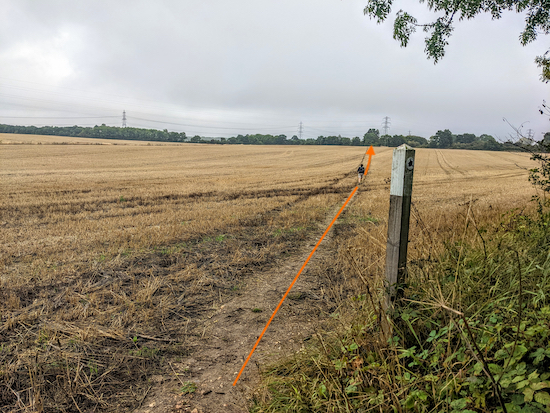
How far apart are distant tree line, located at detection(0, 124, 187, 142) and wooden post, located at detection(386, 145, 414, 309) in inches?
3720

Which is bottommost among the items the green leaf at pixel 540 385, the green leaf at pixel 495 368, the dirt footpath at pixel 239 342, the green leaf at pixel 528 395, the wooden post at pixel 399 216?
the dirt footpath at pixel 239 342

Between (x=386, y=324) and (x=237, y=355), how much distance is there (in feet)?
6.47

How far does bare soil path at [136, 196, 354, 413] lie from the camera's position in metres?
3.42

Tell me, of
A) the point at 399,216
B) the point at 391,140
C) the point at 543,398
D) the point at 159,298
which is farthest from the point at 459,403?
the point at 391,140

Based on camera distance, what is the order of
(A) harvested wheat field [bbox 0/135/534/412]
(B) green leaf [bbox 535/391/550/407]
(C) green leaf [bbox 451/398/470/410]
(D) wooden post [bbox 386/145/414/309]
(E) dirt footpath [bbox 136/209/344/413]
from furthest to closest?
(A) harvested wheat field [bbox 0/135/534/412] < (E) dirt footpath [bbox 136/209/344/413] < (D) wooden post [bbox 386/145/414/309] < (C) green leaf [bbox 451/398/470/410] < (B) green leaf [bbox 535/391/550/407]

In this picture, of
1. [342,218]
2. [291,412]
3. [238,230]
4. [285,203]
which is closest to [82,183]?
[285,203]

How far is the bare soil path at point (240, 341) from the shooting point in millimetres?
3422

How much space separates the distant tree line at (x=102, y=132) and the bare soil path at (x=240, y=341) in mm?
91909

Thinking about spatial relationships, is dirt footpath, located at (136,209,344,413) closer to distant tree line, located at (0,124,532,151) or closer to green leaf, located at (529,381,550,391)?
green leaf, located at (529,381,550,391)

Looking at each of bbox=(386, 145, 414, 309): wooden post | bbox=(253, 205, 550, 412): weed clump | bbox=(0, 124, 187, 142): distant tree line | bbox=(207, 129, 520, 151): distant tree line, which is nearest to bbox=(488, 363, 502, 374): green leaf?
bbox=(253, 205, 550, 412): weed clump

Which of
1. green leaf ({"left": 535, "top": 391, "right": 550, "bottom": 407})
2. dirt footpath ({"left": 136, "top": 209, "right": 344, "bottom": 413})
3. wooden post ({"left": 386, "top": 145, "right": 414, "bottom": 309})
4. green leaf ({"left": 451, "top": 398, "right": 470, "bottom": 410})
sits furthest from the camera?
dirt footpath ({"left": 136, "top": 209, "right": 344, "bottom": 413})

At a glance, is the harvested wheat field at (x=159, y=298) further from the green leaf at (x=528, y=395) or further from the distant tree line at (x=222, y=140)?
the distant tree line at (x=222, y=140)

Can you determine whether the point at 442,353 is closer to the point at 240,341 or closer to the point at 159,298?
the point at 240,341

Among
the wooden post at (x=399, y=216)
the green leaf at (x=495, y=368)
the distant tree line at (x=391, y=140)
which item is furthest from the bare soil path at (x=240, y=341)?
the distant tree line at (x=391, y=140)
